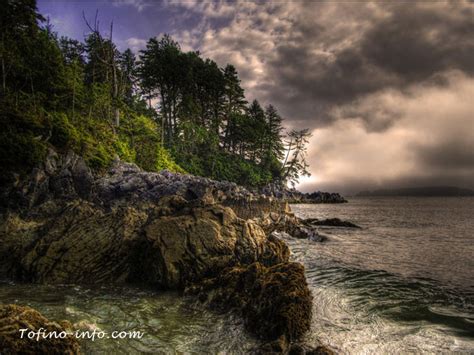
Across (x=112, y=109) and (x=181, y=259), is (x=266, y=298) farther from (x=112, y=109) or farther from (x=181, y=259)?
(x=112, y=109)

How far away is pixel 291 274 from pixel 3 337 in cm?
553

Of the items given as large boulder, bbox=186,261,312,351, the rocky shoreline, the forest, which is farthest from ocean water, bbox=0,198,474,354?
the forest

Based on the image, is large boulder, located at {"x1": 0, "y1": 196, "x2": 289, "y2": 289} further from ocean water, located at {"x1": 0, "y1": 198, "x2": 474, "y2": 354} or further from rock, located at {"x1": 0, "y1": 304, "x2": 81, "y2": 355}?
rock, located at {"x1": 0, "y1": 304, "x2": 81, "y2": 355}

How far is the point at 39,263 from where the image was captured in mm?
8641

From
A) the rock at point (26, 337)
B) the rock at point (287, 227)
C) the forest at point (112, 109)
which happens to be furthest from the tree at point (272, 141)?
the rock at point (26, 337)

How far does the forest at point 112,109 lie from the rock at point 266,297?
14.9 m

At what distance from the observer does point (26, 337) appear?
12.8 ft

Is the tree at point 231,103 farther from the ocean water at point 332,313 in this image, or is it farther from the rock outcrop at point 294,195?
the ocean water at point 332,313

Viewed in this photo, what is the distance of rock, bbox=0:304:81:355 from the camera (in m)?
3.74

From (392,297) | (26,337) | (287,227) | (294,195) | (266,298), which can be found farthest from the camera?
(294,195)

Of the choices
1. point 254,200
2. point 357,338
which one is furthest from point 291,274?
point 254,200

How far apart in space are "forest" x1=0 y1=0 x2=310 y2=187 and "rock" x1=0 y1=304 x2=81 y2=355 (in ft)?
48.1

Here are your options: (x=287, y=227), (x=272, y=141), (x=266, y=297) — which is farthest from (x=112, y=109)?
(x=272, y=141)

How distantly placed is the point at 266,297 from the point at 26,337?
4.39 m
